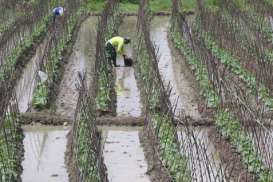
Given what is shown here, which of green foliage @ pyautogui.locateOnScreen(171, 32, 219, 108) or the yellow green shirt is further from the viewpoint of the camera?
the yellow green shirt

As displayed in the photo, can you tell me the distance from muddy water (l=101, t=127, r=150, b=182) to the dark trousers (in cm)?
316

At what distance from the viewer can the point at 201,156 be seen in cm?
883

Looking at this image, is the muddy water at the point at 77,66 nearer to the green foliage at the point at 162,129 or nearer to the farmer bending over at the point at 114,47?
the farmer bending over at the point at 114,47

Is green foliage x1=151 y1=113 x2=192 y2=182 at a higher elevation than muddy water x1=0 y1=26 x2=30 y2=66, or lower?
lower

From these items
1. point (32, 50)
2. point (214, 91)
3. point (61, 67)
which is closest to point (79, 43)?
point (32, 50)

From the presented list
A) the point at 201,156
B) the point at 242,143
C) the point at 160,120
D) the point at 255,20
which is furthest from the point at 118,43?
the point at 255,20

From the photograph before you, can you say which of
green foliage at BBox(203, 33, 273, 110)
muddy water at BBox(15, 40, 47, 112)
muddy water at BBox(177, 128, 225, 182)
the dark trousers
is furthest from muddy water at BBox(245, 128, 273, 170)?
the dark trousers

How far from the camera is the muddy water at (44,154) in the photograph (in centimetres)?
898

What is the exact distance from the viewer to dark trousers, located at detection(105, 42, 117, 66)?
1363 cm

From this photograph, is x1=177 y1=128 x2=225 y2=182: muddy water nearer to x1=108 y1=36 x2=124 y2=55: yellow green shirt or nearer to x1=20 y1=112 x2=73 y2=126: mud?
x1=20 y1=112 x2=73 y2=126: mud

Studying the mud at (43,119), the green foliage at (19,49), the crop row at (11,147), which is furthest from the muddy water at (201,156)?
the green foliage at (19,49)

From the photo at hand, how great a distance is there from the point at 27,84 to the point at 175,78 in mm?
3272

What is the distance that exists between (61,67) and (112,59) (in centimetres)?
120

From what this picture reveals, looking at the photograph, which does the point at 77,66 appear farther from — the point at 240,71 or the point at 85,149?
the point at 85,149
